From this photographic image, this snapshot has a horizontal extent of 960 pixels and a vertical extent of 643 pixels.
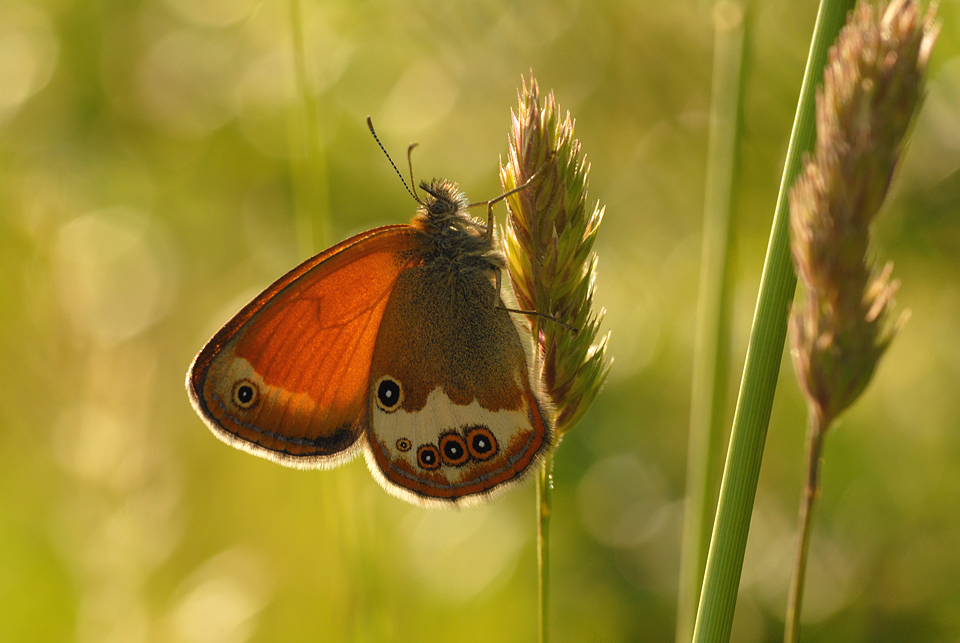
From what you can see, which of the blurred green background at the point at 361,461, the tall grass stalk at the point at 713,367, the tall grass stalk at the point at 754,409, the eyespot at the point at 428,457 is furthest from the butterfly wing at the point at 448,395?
the tall grass stalk at the point at 754,409

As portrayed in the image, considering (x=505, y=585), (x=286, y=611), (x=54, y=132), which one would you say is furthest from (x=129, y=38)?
(x=505, y=585)

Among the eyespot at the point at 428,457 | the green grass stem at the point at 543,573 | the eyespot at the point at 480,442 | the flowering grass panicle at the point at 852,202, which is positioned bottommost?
the green grass stem at the point at 543,573

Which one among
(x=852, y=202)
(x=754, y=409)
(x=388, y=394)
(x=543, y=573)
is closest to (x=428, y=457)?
(x=388, y=394)

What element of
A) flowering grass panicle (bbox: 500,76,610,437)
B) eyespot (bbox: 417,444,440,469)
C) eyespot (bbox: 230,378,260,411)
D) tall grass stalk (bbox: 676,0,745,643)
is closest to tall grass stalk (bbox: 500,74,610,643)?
flowering grass panicle (bbox: 500,76,610,437)

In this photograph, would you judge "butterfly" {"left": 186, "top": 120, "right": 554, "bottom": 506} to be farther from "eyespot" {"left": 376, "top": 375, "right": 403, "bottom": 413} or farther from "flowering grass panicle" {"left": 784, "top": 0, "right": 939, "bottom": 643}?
"flowering grass panicle" {"left": 784, "top": 0, "right": 939, "bottom": 643}

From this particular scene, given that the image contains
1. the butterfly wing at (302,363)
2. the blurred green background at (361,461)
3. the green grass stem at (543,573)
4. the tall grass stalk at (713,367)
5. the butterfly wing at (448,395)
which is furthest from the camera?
the blurred green background at (361,461)

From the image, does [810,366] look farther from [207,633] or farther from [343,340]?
[207,633]

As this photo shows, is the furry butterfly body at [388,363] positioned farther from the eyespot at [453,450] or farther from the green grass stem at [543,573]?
the green grass stem at [543,573]

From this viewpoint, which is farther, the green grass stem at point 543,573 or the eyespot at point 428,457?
the eyespot at point 428,457
